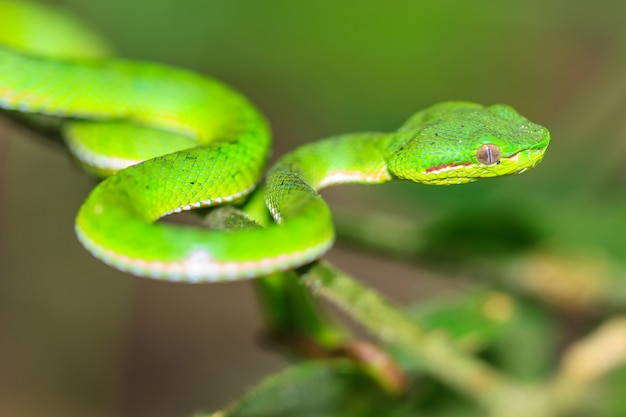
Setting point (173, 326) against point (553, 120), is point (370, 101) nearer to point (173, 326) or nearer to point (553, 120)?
point (553, 120)

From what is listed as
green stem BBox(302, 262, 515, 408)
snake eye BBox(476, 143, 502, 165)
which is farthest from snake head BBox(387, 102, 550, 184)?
green stem BBox(302, 262, 515, 408)

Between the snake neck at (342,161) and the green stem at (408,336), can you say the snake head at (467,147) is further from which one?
the green stem at (408,336)

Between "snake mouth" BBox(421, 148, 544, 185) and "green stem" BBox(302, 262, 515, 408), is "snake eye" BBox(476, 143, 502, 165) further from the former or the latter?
"green stem" BBox(302, 262, 515, 408)

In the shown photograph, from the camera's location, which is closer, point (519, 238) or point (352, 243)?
point (352, 243)

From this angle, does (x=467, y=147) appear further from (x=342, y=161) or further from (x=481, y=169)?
(x=342, y=161)

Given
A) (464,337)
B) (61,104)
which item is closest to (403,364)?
(464,337)

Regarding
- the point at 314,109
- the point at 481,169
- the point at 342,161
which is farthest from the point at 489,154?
the point at 314,109

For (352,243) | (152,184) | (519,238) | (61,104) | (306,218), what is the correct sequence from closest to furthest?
(306,218) < (152,184) < (61,104) < (352,243) < (519,238)
